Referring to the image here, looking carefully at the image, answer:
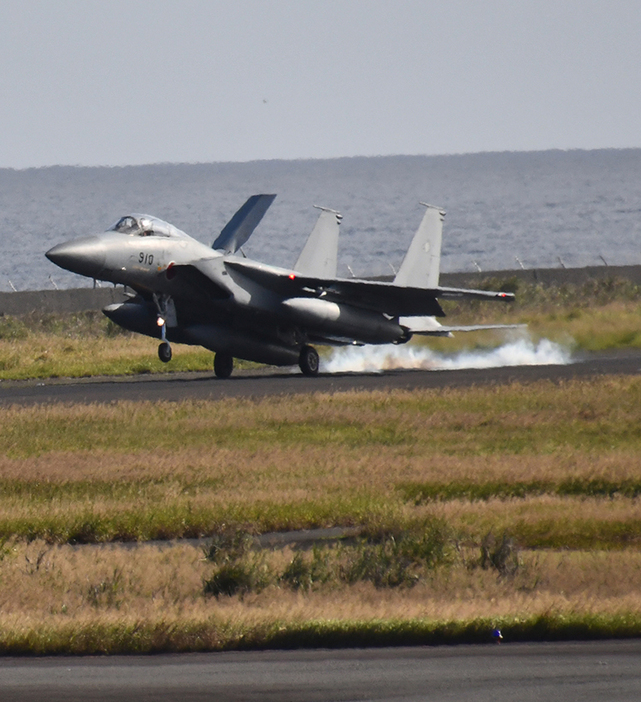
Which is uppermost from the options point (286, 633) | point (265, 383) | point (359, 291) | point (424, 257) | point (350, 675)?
point (424, 257)

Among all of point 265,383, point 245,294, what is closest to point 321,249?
point 245,294

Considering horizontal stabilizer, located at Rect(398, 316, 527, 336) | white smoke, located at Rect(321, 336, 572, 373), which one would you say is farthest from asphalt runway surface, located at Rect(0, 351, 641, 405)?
white smoke, located at Rect(321, 336, 572, 373)

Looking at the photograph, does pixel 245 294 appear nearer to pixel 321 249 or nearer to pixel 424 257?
pixel 321 249

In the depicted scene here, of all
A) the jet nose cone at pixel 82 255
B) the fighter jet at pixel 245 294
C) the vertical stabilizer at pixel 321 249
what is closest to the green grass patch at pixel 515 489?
the fighter jet at pixel 245 294

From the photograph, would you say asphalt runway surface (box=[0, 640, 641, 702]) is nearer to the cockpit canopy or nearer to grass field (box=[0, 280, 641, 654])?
grass field (box=[0, 280, 641, 654])

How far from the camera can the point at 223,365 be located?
29812mm

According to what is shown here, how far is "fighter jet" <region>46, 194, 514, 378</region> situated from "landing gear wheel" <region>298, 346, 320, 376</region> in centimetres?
2

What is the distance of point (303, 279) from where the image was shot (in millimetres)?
28844

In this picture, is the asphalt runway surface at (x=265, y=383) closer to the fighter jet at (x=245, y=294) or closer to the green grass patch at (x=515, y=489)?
the fighter jet at (x=245, y=294)

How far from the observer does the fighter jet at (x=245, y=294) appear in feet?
86.1

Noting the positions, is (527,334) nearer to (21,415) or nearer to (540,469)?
(21,415)

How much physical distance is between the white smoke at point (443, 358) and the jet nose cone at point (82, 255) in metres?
8.96

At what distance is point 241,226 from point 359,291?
3402 millimetres

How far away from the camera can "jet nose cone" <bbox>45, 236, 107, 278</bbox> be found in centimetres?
2489
